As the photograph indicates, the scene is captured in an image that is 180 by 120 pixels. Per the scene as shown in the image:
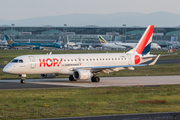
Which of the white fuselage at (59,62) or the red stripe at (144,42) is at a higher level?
the red stripe at (144,42)

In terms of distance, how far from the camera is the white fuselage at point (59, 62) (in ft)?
121

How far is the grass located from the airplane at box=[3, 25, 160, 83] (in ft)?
26.5

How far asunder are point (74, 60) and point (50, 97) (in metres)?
14.6

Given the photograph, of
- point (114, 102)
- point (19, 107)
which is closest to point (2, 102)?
point (19, 107)

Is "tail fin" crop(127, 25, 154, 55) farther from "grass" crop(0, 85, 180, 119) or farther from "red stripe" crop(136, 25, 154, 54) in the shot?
"grass" crop(0, 85, 180, 119)

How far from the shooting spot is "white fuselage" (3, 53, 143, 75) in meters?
36.9

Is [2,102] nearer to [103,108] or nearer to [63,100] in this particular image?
[63,100]

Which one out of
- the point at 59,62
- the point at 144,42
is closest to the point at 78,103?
the point at 59,62

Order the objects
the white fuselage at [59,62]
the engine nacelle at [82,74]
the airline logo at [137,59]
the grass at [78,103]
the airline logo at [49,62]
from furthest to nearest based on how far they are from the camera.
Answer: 1. the airline logo at [137,59]
2. the airline logo at [49,62]
3. the engine nacelle at [82,74]
4. the white fuselage at [59,62]
5. the grass at [78,103]

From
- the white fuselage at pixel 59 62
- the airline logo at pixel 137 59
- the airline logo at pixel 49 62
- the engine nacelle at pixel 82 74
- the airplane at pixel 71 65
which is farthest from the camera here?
the airline logo at pixel 137 59

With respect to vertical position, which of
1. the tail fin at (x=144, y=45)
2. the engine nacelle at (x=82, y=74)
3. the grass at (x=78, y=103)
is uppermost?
the tail fin at (x=144, y=45)

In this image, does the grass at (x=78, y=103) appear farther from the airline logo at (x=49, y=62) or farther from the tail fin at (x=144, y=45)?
the tail fin at (x=144, y=45)

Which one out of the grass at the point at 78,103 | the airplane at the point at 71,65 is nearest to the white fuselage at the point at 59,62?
the airplane at the point at 71,65

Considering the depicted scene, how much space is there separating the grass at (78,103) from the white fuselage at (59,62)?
26.2ft
